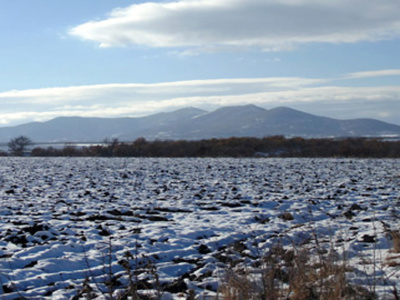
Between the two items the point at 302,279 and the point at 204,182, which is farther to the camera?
the point at 204,182

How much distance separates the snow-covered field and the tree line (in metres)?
25.9

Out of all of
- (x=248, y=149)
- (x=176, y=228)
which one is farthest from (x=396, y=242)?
(x=248, y=149)

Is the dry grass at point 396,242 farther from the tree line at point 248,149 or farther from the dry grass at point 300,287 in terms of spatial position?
the tree line at point 248,149

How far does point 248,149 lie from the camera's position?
4966cm

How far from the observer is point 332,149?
1837 inches

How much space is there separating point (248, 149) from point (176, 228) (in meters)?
39.8

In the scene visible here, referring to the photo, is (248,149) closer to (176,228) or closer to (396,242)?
(176,228)

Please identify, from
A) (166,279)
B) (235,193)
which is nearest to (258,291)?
(166,279)

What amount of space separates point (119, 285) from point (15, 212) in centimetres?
689

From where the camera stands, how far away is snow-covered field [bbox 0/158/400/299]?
6.48 metres

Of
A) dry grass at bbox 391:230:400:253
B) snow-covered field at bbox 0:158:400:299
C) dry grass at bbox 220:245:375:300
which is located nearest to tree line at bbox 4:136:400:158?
snow-covered field at bbox 0:158:400:299

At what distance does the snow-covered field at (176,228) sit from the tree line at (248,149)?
Answer: 2592cm

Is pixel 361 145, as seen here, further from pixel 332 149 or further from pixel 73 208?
pixel 73 208

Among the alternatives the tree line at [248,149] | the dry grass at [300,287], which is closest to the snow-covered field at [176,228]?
the dry grass at [300,287]
